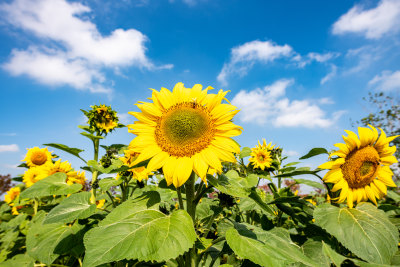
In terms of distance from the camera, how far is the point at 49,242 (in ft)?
6.89

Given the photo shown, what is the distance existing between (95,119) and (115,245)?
200cm

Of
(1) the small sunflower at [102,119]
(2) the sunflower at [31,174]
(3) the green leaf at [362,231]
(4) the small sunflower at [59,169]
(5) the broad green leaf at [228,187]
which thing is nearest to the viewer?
(5) the broad green leaf at [228,187]

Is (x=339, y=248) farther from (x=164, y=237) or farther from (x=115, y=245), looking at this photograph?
(x=115, y=245)

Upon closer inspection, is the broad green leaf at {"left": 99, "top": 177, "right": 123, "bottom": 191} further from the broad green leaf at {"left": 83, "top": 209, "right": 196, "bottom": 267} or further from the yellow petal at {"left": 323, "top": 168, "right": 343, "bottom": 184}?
the yellow petal at {"left": 323, "top": 168, "right": 343, "bottom": 184}

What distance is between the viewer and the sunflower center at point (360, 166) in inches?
87.4

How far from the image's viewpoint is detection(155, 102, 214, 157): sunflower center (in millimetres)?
1518

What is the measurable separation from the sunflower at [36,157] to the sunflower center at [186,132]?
3183 millimetres

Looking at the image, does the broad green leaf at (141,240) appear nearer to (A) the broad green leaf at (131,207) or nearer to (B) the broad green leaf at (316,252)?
(A) the broad green leaf at (131,207)

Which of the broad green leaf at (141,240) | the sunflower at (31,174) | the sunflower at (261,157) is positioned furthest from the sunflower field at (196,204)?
the sunflower at (31,174)

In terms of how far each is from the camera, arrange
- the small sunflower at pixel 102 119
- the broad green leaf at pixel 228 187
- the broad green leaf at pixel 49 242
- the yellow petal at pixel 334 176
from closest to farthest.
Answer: the broad green leaf at pixel 228 187 → the broad green leaf at pixel 49 242 → the yellow petal at pixel 334 176 → the small sunflower at pixel 102 119

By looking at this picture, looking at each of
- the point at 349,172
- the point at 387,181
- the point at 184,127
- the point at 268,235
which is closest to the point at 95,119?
the point at 184,127

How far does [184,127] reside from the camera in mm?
1529

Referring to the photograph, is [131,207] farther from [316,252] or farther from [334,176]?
[334,176]

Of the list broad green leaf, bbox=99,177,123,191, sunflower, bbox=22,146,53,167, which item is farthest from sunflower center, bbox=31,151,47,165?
broad green leaf, bbox=99,177,123,191
